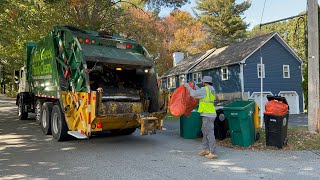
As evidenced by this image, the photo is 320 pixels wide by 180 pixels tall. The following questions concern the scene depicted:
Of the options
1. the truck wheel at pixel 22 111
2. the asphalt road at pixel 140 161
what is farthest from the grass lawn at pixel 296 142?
the truck wheel at pixel 22 111

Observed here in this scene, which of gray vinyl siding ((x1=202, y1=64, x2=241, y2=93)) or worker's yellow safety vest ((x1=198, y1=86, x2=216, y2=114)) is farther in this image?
gray vinyl siding ((x1=202, y1=64, x2=241, y2=93))

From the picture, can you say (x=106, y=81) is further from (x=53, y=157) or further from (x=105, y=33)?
(x=53, y=157)

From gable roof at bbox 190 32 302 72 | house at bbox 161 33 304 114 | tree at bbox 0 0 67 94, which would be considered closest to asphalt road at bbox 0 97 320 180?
tree at bbox 0 0 67 94

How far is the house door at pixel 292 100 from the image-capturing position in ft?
92.6

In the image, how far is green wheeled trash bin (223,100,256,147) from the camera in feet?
26.1

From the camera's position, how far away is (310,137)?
349 inches

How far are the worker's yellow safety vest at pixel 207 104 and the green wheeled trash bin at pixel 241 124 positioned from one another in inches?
41.3

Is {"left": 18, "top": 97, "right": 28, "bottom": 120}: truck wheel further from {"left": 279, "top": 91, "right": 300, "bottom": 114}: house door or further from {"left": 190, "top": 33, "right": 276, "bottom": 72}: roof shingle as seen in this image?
{"left": 279, "top": 91, "right": 300, "bottom": 114}: house door

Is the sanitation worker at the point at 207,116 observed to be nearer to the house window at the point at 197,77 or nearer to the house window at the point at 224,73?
the house window at the point at 224,73

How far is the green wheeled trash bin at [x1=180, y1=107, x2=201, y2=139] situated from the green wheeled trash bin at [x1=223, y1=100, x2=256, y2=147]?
1.40m

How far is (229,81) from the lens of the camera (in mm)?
27484

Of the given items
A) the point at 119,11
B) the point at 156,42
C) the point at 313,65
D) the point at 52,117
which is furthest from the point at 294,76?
the point at 52,117

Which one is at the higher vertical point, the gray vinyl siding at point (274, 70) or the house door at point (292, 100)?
the gray vinyl siding at point (274, 70)

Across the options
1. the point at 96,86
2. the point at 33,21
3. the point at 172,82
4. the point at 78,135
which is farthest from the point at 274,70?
the point at 78,135
